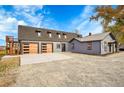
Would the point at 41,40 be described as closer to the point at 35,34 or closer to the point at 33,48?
the point at 35,34

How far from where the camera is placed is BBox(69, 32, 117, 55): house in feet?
60.1

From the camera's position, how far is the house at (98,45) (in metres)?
18.3

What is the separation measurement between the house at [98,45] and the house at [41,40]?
364cm

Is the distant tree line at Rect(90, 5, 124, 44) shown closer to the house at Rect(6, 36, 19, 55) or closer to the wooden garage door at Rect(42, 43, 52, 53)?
the wooden garage door at Rect(42, 43, 52, 53)

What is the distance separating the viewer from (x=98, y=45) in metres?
18.3

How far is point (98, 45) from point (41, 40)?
32.2 feet

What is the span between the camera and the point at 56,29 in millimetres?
26672

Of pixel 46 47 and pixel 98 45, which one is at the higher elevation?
pixel 98 45

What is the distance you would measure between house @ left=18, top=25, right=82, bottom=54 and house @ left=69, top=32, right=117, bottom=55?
3641mm

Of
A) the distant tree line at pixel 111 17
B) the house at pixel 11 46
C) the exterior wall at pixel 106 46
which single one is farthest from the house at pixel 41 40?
the exterior wall at pixel 106 46

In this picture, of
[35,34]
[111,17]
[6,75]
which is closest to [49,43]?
[35,34]

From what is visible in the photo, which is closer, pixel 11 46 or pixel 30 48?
pixel 11 46
